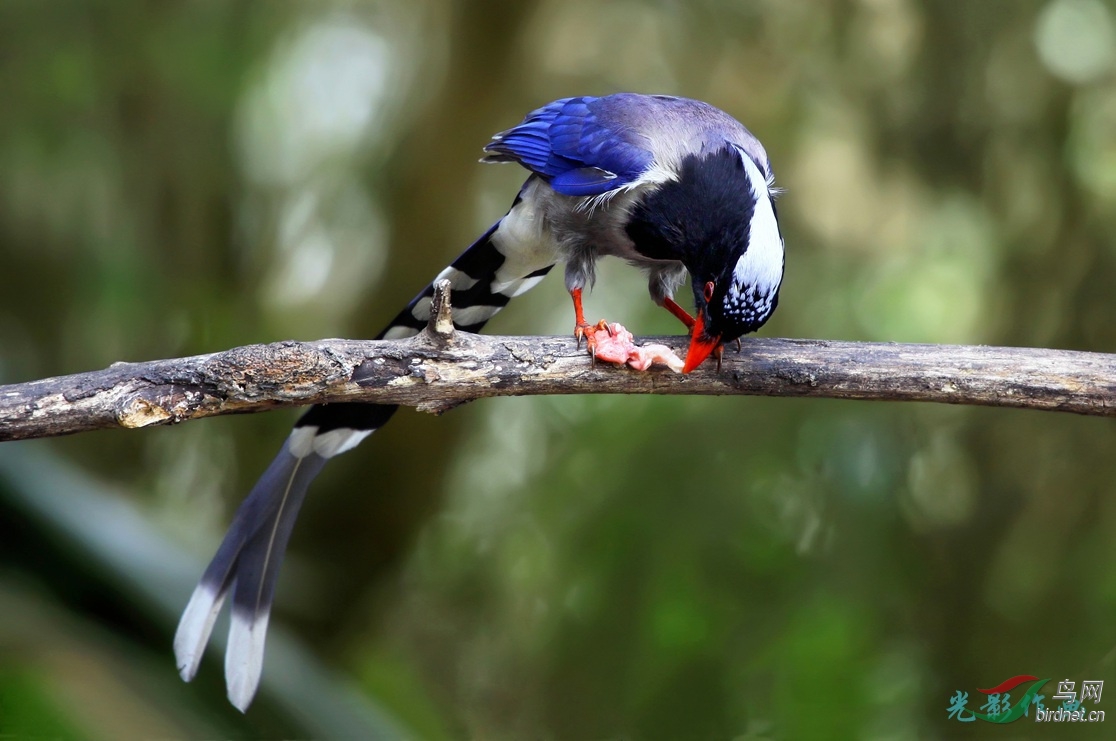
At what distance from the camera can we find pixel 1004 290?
436 centimetres

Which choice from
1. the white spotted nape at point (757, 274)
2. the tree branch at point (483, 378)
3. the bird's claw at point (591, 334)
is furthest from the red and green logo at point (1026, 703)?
the bird's claw at point (591, 334)

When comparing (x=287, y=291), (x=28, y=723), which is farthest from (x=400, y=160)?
(x=28, y=723)

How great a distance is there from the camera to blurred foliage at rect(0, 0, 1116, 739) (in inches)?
168

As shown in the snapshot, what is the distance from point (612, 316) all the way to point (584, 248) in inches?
58.7

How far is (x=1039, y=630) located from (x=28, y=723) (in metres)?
3.94

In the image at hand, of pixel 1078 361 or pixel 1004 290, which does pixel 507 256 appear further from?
pixel 1004 290

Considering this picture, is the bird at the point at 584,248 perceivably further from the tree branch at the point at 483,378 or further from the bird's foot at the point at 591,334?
the tree branch at the point at 483,378

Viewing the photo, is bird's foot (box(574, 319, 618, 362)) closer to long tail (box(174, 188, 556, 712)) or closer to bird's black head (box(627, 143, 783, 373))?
bird's black head (box(627, 143, 783, 373))

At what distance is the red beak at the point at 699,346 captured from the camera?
267 cm

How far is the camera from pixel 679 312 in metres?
3.37

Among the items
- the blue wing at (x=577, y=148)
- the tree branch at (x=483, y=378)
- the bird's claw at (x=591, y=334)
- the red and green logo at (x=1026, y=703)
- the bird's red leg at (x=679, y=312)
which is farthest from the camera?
the red and green logo at (x=1026, y=703)

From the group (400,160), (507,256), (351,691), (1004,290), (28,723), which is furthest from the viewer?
(400,160)

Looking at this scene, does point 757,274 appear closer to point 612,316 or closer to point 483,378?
point 483,378

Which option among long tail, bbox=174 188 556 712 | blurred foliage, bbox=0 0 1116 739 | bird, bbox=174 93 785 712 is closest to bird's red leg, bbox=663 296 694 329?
bird, bbox=174 93 785 712
